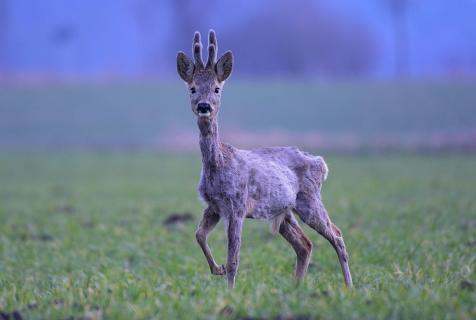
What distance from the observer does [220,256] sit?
37.6ft

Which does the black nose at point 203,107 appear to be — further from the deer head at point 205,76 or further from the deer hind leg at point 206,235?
the deer hind leg at point 206,235

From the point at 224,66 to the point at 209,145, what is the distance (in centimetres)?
86

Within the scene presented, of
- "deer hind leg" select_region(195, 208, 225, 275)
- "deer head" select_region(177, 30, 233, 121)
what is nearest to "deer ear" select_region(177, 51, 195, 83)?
"deer head" select_region(177, 30, 233, 121)

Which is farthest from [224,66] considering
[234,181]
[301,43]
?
[301,43]

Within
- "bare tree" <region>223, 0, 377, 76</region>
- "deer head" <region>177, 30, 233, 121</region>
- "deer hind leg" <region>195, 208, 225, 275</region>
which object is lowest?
"deer hind leg" <region>195, 208, 225, 275</region>

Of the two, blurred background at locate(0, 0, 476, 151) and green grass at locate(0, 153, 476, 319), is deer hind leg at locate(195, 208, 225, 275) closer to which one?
green grass at locate(0, 153, 476, 319)

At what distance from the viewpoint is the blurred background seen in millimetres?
51656

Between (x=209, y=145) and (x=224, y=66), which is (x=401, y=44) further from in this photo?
(x=209, y=145)

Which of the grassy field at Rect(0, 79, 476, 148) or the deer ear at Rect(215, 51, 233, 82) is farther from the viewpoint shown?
the grassy field at Rect(0, 79, 476, 148)

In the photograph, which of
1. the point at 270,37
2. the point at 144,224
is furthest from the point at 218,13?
the point at 144,224

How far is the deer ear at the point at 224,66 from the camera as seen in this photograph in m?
8.18

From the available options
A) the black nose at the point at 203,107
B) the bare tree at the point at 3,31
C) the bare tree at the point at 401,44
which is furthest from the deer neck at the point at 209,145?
the bare tree at the point at 3,31

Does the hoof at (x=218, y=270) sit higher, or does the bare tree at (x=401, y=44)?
the bare tree at (x=401, y=44)

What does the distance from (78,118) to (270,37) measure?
40341 millimetres
